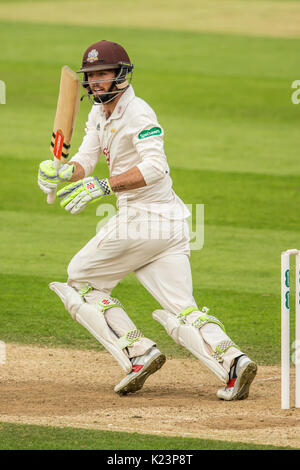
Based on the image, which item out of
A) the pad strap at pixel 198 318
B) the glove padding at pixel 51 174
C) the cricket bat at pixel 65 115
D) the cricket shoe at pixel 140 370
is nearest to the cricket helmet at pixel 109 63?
the cricket bat at pixel 65 115

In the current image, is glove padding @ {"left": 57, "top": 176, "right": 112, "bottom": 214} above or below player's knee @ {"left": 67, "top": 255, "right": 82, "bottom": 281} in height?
above

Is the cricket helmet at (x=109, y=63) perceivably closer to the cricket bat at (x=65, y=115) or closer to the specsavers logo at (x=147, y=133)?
the cricket bat at (x=65, y=115)

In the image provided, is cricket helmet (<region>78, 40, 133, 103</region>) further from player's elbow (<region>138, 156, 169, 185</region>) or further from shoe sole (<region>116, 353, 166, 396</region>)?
shoe sole (<region>116, 353, 166, 396</region>)

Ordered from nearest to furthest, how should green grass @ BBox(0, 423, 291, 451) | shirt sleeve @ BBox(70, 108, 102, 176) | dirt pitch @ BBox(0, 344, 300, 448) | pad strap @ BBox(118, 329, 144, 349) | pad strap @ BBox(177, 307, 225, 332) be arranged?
1. green grass @ BBox(0, 423, 291, 451)
2. dirt pitch @ BBox(0, 344, 300, 448)
3. pad strap @ BBox(177, 307, 225, 332)
4. pad strap @ BBox(118, 329, 144, 349)
5. shirt sleeve @ BBox(70, 108, 102, 176)

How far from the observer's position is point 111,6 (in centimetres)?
2461

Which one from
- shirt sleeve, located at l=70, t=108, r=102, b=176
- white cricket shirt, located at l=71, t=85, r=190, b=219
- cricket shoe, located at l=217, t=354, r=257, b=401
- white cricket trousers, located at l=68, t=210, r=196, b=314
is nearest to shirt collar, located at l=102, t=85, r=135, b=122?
white cricket shirt, located at l=71, t=85, r=190, b=219

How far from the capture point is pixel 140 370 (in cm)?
608

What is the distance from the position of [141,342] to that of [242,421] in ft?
3.00

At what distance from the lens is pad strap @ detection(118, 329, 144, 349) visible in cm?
613

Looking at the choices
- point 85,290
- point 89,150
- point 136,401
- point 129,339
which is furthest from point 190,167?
point 136,401

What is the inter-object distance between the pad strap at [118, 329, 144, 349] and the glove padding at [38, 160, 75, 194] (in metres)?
0.99

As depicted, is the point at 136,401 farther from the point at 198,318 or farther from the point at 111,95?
the point at 111,95

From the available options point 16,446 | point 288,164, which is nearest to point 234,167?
point 288,164

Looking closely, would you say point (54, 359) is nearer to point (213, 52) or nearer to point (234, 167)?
point (234, 167)
